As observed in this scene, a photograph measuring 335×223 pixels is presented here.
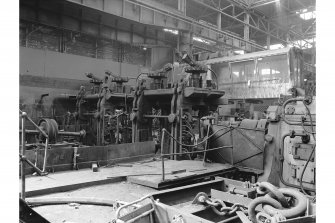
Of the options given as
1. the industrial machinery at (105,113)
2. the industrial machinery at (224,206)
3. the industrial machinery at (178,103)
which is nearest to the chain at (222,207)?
the industrial machinery at (224,206)

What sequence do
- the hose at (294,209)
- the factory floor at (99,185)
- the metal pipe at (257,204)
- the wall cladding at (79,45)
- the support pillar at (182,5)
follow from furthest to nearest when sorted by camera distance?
the support pillar at (182,5) < the wall cladding at (79,45) < the factory floor at (99,185) < the metal pipe at (257,204) < the hose at (294,209)

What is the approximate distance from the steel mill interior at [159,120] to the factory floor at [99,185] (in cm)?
2

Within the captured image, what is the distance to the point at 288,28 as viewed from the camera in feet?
55.9

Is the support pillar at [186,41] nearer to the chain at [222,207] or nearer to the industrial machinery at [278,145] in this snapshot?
the industrial machinery at [278,145]

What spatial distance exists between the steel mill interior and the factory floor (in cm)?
2

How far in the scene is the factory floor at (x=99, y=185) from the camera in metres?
3.72

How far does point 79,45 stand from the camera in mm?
12531

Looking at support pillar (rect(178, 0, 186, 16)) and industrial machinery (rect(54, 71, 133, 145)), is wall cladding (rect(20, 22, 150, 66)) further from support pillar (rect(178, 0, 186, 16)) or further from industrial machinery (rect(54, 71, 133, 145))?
support pillar (rect(178, 0, 186, 16))

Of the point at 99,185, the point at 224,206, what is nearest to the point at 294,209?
the point at 224,206

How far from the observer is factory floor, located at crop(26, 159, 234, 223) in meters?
3.72

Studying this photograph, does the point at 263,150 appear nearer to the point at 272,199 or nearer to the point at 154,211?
the point at 272,199

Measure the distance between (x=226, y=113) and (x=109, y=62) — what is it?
5.87m

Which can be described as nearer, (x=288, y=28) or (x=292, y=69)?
(x=292, y=69)
